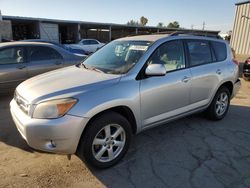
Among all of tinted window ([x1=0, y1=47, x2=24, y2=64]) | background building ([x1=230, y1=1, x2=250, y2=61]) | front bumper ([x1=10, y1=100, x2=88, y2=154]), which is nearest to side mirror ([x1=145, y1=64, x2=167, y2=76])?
front bumper ([x1=10, y1=100, x2=88, y2=154])

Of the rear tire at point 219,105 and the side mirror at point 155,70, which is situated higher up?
the side mirror at point 155,70

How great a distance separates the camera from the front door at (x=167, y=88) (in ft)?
11.5

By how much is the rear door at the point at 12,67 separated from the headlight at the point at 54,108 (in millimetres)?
3607

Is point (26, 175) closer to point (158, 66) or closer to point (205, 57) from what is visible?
point (158, 66)

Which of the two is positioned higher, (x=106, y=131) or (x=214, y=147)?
(x=106, y=131)

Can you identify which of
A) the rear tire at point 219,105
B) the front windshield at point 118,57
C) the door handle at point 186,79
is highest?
the front windshield at point 118,57

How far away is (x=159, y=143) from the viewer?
4.06 meters

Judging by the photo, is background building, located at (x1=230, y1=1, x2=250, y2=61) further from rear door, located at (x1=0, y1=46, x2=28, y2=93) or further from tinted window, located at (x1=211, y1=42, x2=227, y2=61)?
rear door, located at (x1=0, y1=46, x2=28, y2=93)

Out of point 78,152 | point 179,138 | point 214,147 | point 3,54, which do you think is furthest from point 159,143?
point 3,54

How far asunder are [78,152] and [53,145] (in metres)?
0.34

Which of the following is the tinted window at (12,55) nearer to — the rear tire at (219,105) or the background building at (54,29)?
the rear tire at (219,105)

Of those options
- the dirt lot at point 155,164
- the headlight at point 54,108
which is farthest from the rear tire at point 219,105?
the headlight at point 54,108

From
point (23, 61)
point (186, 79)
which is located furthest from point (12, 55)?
point (186, 79)

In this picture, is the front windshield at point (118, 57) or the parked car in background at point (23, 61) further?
the parked car in background at point (23, 61)
